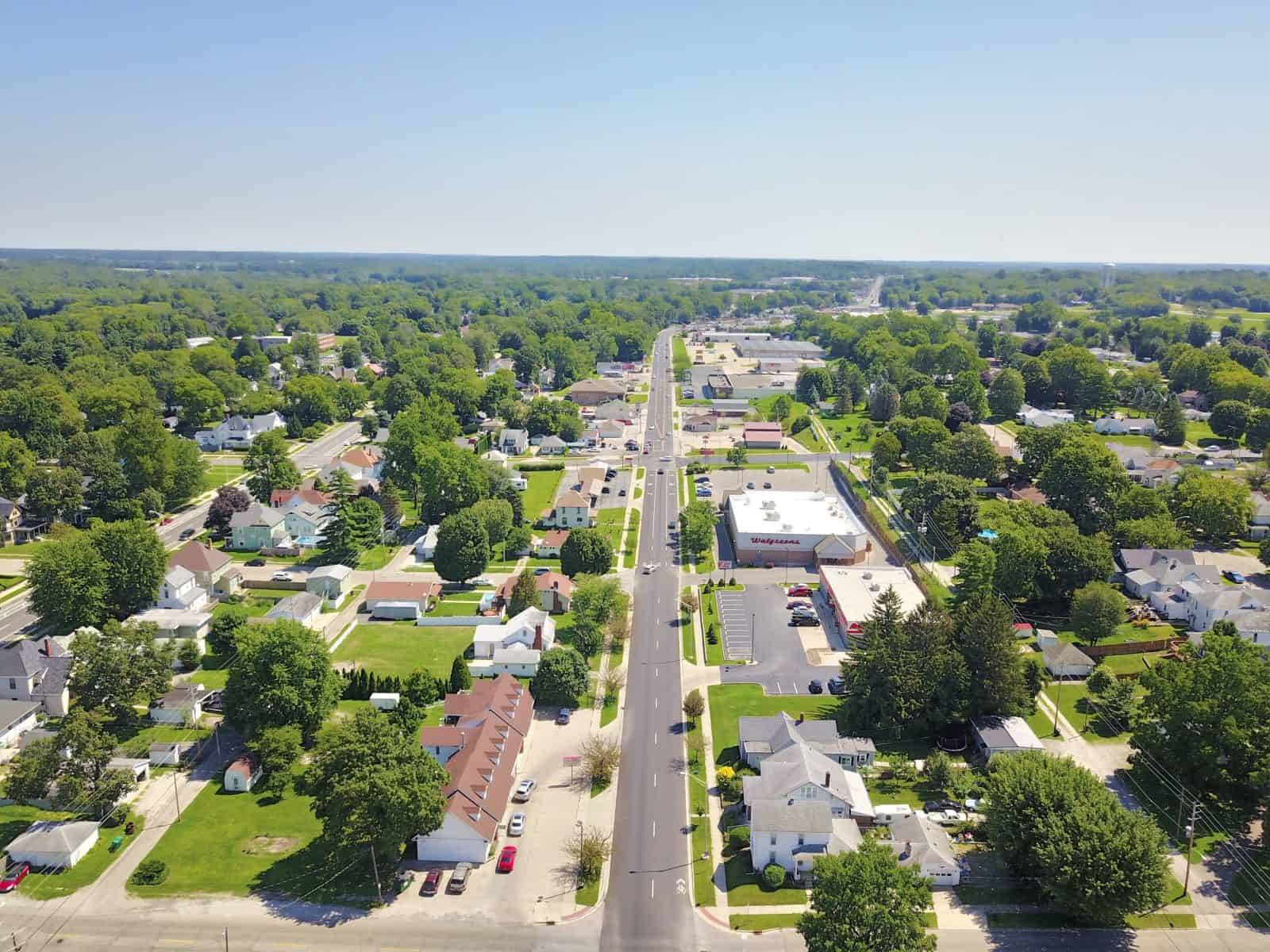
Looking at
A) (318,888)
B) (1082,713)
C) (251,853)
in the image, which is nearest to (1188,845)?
(1082,713)

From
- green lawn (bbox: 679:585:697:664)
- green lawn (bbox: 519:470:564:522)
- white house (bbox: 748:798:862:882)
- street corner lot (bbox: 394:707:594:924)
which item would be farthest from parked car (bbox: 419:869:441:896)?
green lawn (bbox: 519:470:564:522)

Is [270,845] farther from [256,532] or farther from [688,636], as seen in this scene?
[256,532]

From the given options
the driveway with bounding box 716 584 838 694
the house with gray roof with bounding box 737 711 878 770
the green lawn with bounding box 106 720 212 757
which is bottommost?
the driveway with bounding box 716 584 838 694

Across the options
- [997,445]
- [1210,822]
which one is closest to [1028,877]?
[1210,822]

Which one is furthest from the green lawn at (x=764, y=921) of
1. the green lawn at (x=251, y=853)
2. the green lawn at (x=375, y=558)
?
the green lawn at (x=375, y=558)

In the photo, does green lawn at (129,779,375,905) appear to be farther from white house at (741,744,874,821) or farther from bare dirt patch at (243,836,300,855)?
white house at (741,744,874,821)

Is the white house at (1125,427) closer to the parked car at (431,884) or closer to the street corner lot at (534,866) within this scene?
the street corner lot at (534,866)
